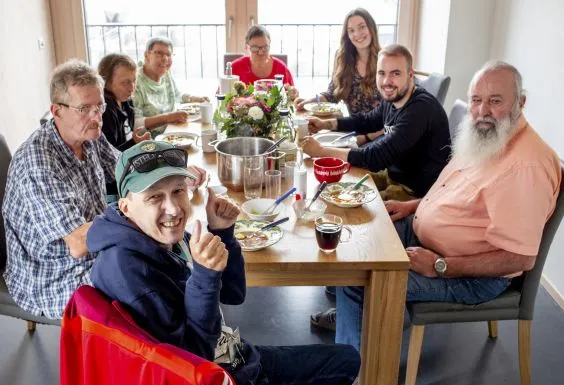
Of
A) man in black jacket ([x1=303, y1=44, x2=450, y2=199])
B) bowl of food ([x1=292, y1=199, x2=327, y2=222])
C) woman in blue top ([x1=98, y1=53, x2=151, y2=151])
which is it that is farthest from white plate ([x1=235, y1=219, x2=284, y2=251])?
woman in blue top ([x1=98, y1=53, x2=151, y2=151])

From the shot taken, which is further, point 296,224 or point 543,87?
point 543,87

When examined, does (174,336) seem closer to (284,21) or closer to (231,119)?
(231,119)

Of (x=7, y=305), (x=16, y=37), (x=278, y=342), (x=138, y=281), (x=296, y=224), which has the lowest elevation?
(x=278, y=342)

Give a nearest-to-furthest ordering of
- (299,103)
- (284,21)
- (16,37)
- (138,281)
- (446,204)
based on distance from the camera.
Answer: (138,281) < (446,204) < (299,103) < (16,37) < (284,21)

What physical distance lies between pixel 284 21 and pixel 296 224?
3.49 meters

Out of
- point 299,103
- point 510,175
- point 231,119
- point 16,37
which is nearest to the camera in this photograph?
point 510,175

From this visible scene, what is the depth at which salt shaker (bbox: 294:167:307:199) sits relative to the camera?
2.01 metres

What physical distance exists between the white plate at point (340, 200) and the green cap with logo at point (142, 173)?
2.63 ft

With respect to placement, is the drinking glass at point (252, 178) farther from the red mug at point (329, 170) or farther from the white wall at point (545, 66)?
the white wall at point (545, 66)

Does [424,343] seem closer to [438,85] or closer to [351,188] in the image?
[351,188]

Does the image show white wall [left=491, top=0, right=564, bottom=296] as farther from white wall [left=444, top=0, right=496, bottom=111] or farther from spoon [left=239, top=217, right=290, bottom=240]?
spoon [left=239, top=217, right=290, bottom=240]

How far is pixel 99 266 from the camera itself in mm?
1192

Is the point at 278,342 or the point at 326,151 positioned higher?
the point at 326,151

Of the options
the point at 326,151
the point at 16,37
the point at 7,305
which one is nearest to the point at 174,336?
the point at 7,305
